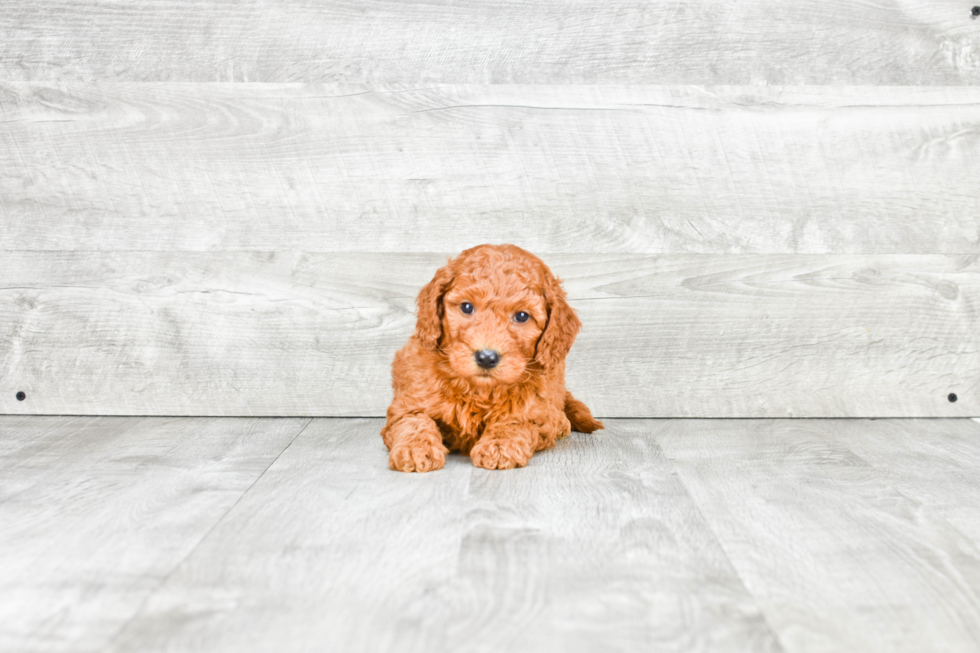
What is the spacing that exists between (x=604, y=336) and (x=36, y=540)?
1659 millimetres

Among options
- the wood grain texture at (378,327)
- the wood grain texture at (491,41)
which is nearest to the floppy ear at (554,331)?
the wood grain texture at (378,327)

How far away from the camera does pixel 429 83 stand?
98.2 inches

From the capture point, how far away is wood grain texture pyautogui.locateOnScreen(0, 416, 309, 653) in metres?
1.13

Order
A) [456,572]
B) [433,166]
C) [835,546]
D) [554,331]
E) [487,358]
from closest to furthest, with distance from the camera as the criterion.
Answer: [456,572] → [835,546] → [487,358] → [554,331] → [433,166]

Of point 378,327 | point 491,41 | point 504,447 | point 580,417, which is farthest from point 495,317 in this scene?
point 491,41

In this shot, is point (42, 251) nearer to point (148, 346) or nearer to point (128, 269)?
point (128, 269)

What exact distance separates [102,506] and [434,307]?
797 mm

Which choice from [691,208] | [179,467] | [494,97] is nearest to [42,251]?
[179,467]

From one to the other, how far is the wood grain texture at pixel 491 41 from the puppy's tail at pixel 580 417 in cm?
101

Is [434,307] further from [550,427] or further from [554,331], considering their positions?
[550,427]

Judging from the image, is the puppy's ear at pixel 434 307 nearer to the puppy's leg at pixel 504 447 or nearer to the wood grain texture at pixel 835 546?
the puppy's leg at pixel 504 447

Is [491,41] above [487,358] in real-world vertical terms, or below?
above

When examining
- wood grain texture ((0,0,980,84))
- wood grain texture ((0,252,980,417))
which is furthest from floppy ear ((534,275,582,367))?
wood grain texture ((0,0,980,84))

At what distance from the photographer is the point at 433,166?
8.20ft
